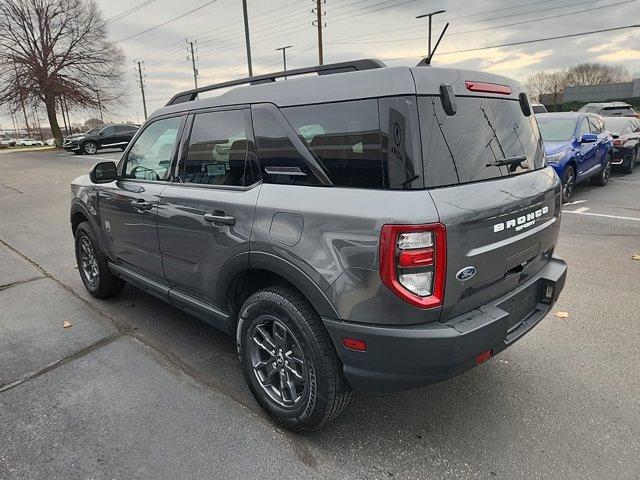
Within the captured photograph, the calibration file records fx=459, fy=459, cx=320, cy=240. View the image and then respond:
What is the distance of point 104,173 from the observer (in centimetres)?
386

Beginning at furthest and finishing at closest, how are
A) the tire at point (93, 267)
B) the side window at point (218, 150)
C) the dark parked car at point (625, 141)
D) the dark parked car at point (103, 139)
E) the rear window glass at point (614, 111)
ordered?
the dark parked car at point (103, 139) < the rear window glass at point (614, 111) < the dark parked car at point (625, 141) < the tire at point (93, 267) < the side window at point (218, 150)

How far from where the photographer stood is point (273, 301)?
243 centimetres

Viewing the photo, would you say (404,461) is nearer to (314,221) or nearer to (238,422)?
(238,422)

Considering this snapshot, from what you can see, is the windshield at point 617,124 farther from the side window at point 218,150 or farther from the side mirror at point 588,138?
the side window at point 218,150

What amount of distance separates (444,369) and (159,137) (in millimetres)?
2666

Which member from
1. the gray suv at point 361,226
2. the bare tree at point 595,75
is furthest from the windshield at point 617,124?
the bare tree at point 595,75

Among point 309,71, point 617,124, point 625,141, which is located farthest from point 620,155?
point 309,71

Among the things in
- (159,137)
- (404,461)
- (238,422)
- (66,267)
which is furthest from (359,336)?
(66,267)

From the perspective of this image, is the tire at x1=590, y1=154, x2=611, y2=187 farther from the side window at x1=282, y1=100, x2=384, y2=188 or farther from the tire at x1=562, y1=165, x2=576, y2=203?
the side window at x1=282, y1=100, x2=384, y2=188

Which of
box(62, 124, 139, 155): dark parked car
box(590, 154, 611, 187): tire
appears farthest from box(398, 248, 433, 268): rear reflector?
box(62, 124, 139, 155): dark parked car

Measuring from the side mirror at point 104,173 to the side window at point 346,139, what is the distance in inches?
87.1

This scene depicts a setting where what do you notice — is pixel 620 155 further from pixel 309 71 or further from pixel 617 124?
pixel 309 71

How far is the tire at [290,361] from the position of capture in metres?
2.28

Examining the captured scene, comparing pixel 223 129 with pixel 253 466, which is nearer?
pixel 253 466
